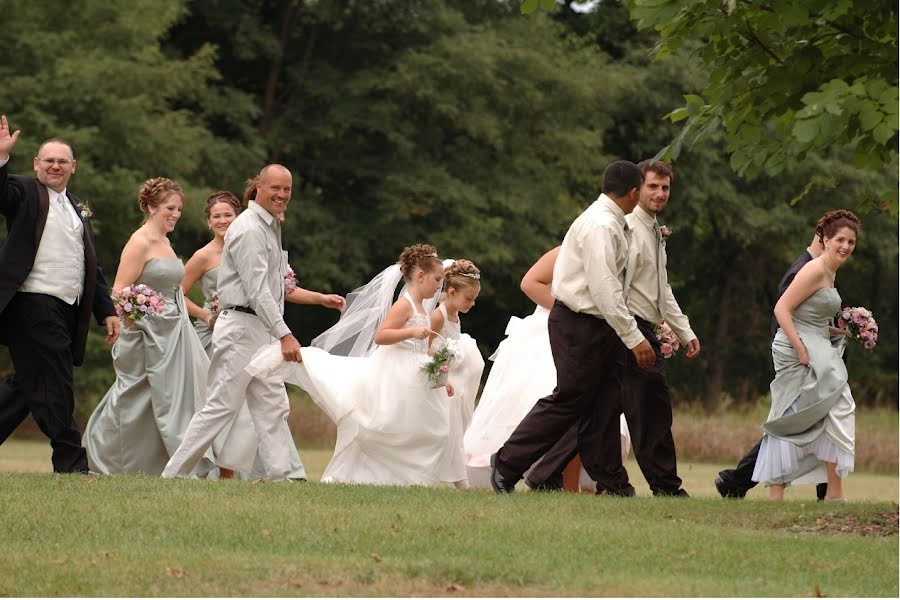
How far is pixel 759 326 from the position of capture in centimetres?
4866

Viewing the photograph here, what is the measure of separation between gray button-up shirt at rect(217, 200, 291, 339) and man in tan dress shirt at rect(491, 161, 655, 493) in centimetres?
188

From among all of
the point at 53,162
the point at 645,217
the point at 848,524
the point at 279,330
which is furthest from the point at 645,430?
the point at 53,162

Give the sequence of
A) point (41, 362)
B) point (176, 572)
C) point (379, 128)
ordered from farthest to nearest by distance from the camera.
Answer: point (379, 128)
point (41, 362)
point (176, 572)

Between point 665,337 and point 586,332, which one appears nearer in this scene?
point 586,332

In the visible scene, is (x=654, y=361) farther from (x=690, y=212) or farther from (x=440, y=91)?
(x=690, y=212)

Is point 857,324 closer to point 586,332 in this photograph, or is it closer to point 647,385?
point 647,385

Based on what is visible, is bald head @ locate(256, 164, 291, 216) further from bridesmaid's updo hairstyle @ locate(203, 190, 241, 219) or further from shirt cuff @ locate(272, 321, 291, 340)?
bridesmaid's updo hairstyle @ locate(203, 190, 241, 219)

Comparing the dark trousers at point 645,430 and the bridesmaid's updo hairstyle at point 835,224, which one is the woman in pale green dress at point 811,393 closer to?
the bridesmaid's updo hairstyle at point 835,224

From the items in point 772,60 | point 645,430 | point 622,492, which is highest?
point 772,60

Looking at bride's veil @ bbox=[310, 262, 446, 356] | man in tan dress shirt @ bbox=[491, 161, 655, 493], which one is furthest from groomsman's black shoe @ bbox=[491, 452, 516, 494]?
bride's veil @ bbox=[310, 262, 446, 356]

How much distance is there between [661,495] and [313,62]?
103 feet

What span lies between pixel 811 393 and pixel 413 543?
5533 mm

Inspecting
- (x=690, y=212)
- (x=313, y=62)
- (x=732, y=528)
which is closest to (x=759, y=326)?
(x=690, y=212)

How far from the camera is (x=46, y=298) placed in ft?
38.6
